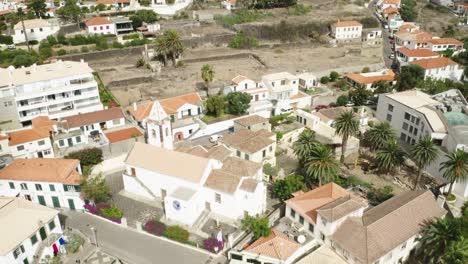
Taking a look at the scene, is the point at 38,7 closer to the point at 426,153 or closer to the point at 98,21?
the point at 98,21

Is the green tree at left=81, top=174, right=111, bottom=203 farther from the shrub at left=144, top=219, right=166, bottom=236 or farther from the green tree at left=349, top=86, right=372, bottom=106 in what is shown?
the green tree at left=349, top=86, right=372, bottom=106

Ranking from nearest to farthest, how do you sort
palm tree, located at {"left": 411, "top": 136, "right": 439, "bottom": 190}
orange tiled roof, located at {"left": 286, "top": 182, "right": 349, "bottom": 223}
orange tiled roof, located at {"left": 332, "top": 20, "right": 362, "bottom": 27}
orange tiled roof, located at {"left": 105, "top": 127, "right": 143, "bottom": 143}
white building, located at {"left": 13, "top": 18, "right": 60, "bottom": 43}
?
orange tiled roof, located at {"left": 286, "top": 182, "right": 349, "bottom": 223} → palm tree, located at {"left": 411, "top": 136, "right": 439, "bottom": 190} → orange tiled roof, located at {"left": 105, "top": 127, "right": 143, "bottom": 143} → white building, located at {"left": 13, "top": 18, "right": 60, "bottom": 43} → orange tiled roof, located at {"left": 332, "top": 20, "right": 362, "bottom": 27}

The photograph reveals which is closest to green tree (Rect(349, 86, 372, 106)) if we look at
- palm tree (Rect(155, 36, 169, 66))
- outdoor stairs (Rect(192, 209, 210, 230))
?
outdoor stairs (Rect(192, 209, 210, 230))

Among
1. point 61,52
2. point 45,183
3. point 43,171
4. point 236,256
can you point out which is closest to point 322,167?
point 236,256

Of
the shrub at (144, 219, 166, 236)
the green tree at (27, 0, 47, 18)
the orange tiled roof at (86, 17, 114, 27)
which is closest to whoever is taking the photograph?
the shrub at (144, 219, 166, 236)

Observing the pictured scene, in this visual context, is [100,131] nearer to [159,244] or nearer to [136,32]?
[159,244]

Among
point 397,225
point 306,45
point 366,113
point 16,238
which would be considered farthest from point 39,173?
point 306,45

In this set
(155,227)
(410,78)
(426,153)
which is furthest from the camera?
(410,78)
